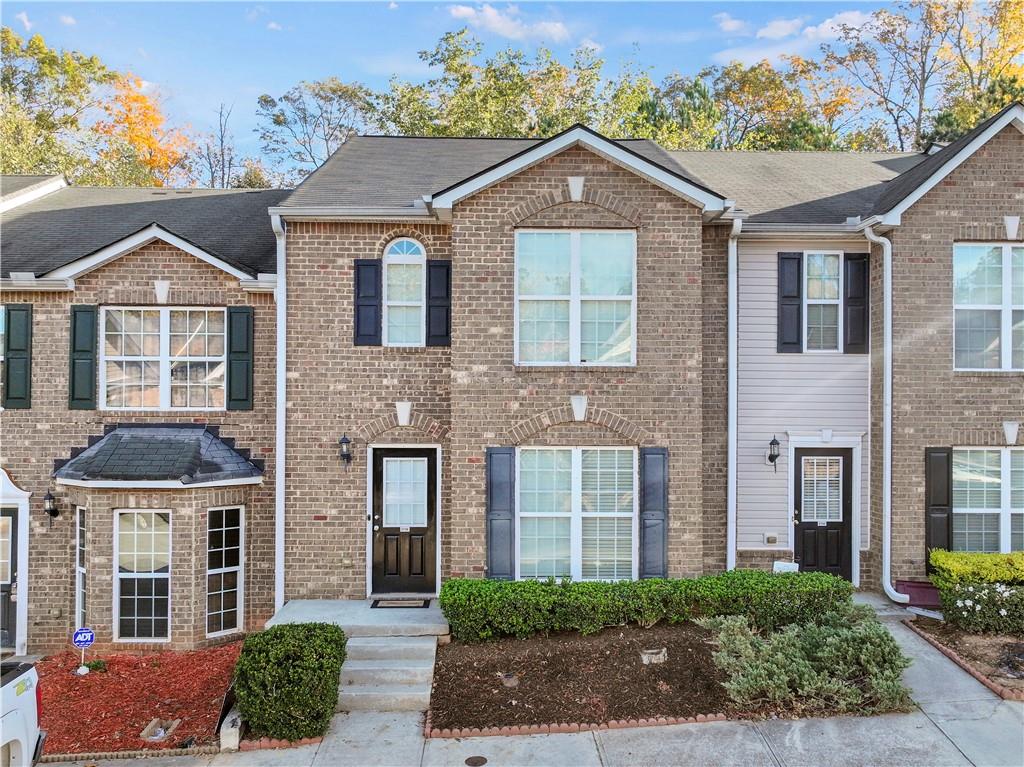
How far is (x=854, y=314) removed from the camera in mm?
10109

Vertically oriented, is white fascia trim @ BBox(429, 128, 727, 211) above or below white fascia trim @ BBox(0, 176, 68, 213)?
below

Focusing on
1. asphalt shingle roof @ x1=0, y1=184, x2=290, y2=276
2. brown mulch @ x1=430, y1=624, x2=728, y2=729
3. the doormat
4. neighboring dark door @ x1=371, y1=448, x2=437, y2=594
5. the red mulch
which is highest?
asphalt shingle roof @ x1=0, y1=184, x2=290, y2=276

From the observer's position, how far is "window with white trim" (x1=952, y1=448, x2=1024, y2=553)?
9.74 m

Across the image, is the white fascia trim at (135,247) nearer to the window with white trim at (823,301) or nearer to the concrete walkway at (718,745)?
the concrete walkway at (718,745)

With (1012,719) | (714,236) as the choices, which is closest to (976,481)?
(1012,719)

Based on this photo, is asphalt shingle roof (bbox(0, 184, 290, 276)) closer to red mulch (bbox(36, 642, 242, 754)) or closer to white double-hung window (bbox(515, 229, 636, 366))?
white double-hung window (bbox(515, 229, 636, 366))

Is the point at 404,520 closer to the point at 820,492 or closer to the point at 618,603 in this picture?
the point at 618,603

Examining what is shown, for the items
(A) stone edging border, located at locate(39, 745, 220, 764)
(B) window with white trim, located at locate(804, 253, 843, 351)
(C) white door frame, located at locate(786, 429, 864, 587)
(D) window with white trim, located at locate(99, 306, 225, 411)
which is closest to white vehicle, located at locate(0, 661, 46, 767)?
(A) stone edging border, located at locate(39, 745, 220, 764)

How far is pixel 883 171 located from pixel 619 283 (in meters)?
7.05

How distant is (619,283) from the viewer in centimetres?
921

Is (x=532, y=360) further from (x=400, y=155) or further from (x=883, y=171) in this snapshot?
(x=883, y=171)

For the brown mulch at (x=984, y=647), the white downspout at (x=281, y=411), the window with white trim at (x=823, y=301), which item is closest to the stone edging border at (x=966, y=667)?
the brown mulch at (x=984, y=647)

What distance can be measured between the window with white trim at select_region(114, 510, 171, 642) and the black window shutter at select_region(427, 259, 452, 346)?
4.53m

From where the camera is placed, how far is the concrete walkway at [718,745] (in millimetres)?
6199
